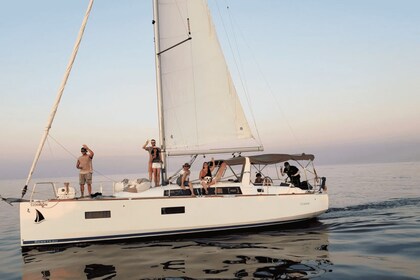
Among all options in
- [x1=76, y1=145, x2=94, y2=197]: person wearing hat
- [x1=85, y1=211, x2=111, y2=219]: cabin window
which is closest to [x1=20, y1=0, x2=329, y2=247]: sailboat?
[x1=85, y1=211, x2=111, y2=219]: cabin window

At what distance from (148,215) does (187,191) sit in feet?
5.83

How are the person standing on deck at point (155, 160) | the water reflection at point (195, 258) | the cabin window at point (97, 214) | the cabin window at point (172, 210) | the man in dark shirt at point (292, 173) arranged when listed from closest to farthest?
the water reflection at point (195, 258), the cabin window at point (97, 214), the cabin window at point (172, 210), the person standing on deck at point (155, 160), the man in dark shirt at point (292, 173)

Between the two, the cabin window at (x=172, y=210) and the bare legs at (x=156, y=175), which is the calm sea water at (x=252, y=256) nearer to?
the cabin window at (x=172, y=210)

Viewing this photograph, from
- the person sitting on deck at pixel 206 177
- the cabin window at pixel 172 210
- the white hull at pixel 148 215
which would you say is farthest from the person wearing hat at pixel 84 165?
the person sitting on deck at pixel 206 177

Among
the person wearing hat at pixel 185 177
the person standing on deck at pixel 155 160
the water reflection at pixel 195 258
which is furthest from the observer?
the person standing on deck at pixel 155 160

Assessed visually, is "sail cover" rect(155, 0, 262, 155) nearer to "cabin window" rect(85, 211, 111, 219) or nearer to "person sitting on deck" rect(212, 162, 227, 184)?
"person sitting on deck" rect(212, 162, 227, 184)

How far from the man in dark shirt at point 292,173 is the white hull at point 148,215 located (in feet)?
5.57

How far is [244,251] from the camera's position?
11844mm

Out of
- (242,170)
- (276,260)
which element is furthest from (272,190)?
(276,260)

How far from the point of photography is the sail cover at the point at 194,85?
15727mm

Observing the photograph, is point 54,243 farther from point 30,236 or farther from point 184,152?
point 184,152

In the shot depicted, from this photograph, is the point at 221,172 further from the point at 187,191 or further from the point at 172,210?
the point at 172,210

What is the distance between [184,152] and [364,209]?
11.1 m

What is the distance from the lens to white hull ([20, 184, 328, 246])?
12914 millimetres
